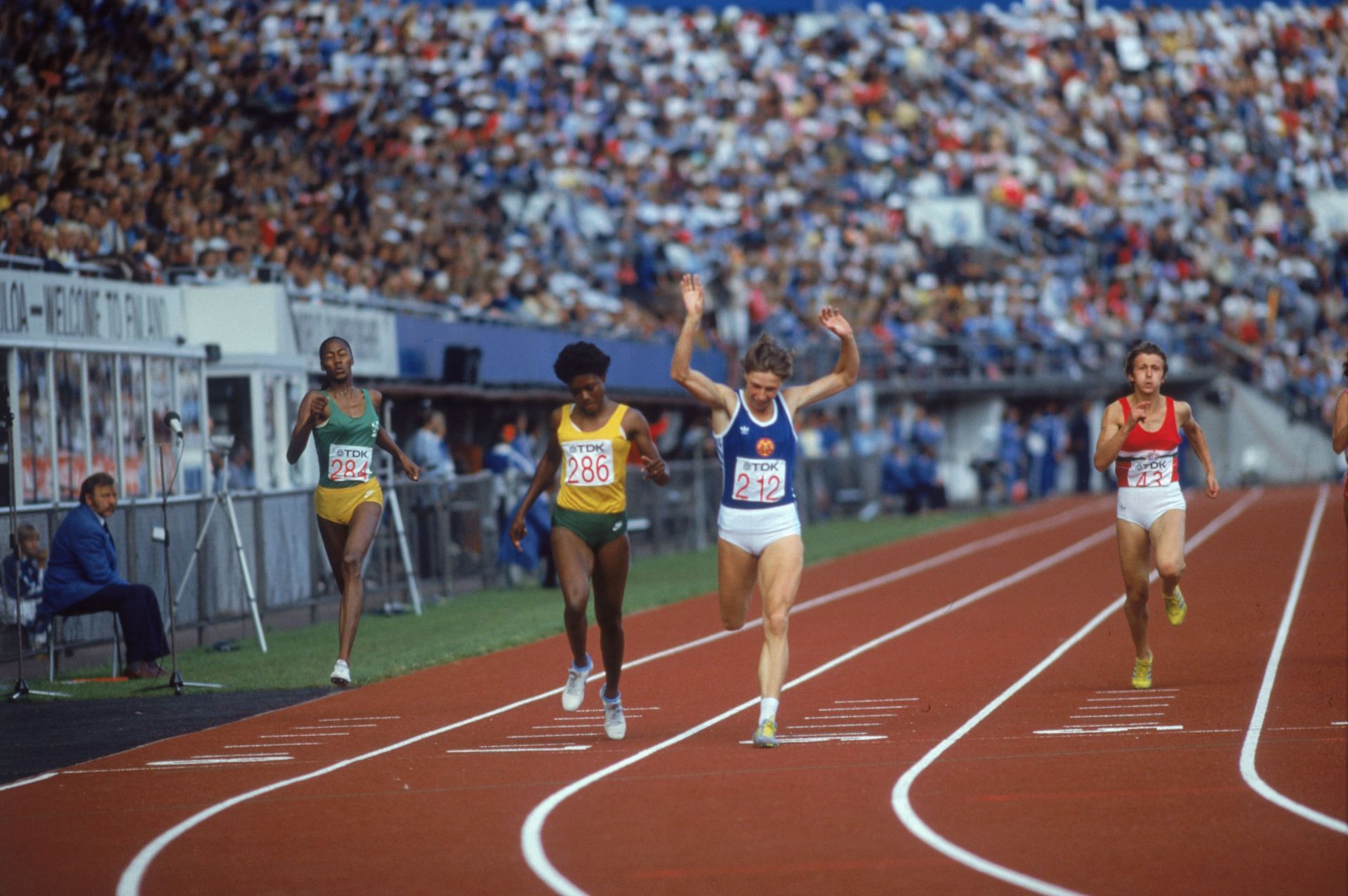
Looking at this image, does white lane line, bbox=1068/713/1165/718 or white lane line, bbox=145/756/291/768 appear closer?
white lane line, bbox=145/756/291/768

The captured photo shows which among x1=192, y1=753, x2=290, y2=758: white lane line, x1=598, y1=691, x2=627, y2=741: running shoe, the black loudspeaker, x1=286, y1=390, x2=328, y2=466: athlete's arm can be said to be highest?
the black loudspeaker

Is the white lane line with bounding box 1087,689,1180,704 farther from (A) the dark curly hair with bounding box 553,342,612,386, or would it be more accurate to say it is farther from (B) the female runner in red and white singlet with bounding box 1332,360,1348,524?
(A) the dark curly hair with bounding box 553,342,612,386

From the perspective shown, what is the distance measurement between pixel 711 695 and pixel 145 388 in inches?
292

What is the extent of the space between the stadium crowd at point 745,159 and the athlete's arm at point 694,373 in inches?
442

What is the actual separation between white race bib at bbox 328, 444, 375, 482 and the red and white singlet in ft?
14.3

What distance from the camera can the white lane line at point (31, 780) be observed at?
915 cm

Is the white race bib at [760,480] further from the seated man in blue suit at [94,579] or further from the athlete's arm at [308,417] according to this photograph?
the seated man in blue suit at [94,579]

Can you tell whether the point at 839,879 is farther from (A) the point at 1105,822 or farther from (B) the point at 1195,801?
(B) the point at 1195,801

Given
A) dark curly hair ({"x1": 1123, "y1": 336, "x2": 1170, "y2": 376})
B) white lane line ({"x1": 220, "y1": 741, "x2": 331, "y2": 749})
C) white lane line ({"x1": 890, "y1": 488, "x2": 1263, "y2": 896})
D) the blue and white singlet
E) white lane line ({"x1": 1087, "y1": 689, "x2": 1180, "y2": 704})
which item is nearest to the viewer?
white lane line ({"x1": 890, "y1": 488, "x2": 1263, "y2": 896})

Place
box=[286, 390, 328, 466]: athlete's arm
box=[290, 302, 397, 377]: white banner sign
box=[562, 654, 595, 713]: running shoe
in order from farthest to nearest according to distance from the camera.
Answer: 1. box=[290, 302, 397, 377]: white banner sign
2. box=[286, 390, 328, 466]: athlete's arm
3. box=[562, 654, 595, 713]: running shoe

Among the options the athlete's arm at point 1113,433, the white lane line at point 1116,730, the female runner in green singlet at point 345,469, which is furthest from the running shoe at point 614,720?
the athlete's arm at point 1113,433

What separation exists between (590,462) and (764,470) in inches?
33.9

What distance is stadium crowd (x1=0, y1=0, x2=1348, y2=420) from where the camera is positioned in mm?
23750

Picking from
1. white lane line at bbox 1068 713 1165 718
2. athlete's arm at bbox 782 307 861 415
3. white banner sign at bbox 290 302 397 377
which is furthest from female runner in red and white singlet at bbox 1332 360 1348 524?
white banner sign at bbox 290 302 397 377
